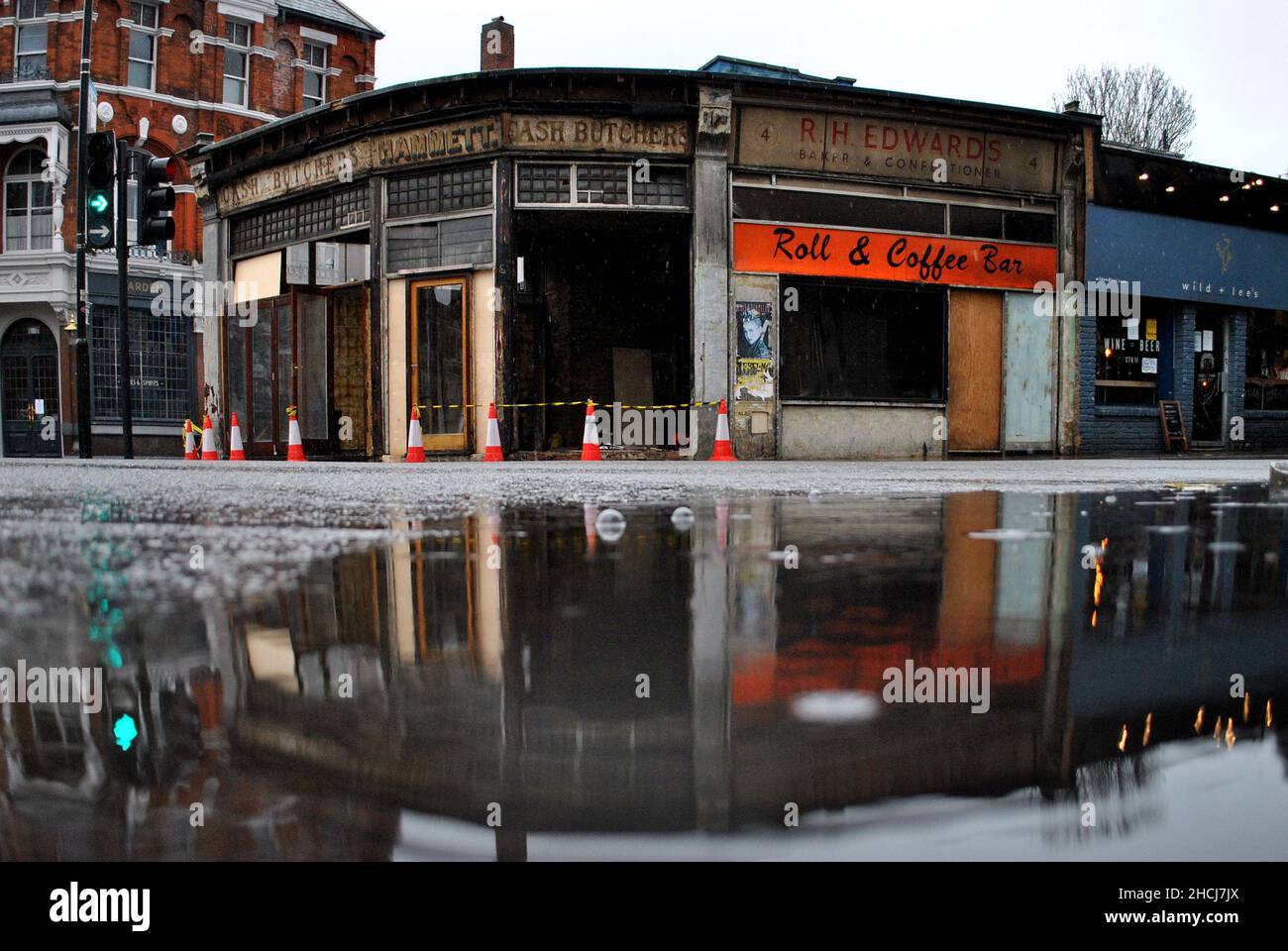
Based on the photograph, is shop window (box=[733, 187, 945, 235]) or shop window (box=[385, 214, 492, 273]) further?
shop window (box=[733, 187, 945, 235])

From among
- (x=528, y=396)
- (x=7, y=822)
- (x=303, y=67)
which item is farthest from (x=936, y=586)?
(x=303, y=67)

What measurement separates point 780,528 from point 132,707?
2825 millimetres

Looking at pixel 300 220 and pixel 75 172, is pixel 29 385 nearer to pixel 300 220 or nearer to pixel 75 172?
Result: pixel 75 172

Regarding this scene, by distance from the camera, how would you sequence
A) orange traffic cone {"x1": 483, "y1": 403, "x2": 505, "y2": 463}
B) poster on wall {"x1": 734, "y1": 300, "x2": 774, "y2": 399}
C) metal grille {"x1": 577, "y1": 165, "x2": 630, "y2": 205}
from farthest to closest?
1. poster on wall {"x1": 734, "y1": 300, "x2": 774, "y2": 399}
2. metal grille {"x1": 577, "y1": 165, "x2": 630, "y2": 205}
3. orange traffic cone {"x1": 483, "y1": 403, "x2": 505, "y2": 463}

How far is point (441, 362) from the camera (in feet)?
57.1

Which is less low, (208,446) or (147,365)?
(147,365)

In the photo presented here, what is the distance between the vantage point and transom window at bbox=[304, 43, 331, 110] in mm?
29703

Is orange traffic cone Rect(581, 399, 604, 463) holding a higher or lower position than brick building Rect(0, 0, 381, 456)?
lower

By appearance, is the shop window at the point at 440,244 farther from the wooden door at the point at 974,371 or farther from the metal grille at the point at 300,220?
the wooden door at the point at 974,371

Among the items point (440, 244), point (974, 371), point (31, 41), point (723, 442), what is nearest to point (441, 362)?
point (440, 244)

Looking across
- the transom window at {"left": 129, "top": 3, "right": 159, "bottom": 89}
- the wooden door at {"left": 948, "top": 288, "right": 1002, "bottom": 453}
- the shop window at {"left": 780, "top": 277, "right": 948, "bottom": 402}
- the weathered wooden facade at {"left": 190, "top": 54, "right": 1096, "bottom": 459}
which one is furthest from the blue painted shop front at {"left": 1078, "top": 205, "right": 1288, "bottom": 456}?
the transom window at {"left": 129, "top": 3, "right": 159, "bottom": 89}

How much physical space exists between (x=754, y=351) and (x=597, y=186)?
3.80 meters

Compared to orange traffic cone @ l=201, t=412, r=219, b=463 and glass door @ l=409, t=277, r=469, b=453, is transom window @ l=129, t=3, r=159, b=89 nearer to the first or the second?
orange traffic cone @ l=201, t=412, r=219, b=463

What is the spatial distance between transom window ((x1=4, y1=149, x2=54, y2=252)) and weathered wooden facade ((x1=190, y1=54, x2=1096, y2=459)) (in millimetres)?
9200
